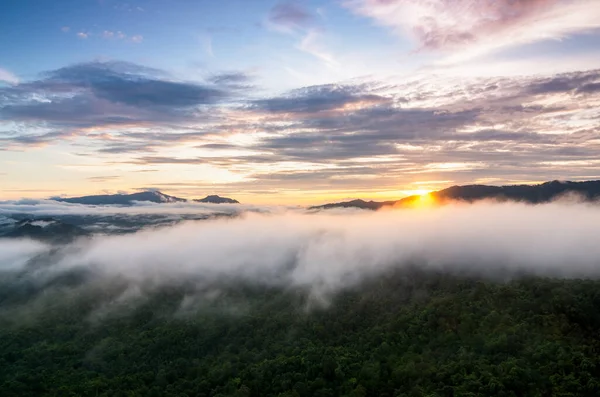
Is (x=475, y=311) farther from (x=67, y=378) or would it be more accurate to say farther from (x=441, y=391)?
(x=67, y=378)

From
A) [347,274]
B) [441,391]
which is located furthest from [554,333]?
[347,274]

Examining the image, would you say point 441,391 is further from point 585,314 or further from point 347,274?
point 347,274

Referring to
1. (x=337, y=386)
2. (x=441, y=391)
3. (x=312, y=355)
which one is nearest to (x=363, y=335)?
(x=312, y=355)

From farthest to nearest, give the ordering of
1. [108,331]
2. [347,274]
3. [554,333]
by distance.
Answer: [347,274] → [108,331] → [554,333]

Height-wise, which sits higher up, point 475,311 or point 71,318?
point 475,311

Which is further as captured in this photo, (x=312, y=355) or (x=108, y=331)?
(x=108, y=331)

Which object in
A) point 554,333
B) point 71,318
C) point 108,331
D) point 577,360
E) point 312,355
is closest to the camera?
point 577,360
